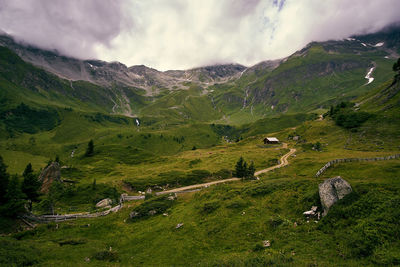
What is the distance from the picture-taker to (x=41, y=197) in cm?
5459

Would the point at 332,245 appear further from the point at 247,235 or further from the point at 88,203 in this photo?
the point at 88,203

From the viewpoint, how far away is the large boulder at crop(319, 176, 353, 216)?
2427 centimetres

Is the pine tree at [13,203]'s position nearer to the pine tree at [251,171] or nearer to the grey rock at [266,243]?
the grey rock at [266,243]

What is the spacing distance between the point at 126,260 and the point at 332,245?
2523 cm

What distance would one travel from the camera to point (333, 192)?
24797 mm

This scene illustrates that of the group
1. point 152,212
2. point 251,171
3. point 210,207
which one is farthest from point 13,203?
point 251,171

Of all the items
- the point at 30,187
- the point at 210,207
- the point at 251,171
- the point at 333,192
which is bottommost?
the point at 251,171

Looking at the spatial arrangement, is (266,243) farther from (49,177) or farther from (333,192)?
(49,177)

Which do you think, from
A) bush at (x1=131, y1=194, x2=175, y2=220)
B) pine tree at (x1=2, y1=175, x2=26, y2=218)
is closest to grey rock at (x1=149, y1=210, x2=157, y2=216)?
bush at (x1=131, y1=194, x2=175, y2=220)

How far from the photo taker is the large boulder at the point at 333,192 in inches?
955

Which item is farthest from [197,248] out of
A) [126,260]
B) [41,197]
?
[41,197]

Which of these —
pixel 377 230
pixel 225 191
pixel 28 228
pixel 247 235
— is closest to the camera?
pixel 377 230

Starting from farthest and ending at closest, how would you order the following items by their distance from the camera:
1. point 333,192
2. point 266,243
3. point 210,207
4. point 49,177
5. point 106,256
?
point 49,177
point 210,207
point 106,256
point 333,192
point 266,243

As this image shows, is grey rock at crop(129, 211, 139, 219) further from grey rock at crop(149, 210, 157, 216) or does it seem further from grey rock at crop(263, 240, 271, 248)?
grey rock at crop(263, 240, 271, 248)
